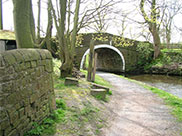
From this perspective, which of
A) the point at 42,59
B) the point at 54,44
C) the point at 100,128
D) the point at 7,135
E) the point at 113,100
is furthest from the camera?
the point at 54,44

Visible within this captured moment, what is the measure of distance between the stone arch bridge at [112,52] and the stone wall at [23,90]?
10235 mm

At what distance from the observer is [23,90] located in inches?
98.8

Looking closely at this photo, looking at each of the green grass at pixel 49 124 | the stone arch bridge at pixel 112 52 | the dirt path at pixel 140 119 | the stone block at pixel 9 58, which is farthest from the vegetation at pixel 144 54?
the stone block at pixel 9 58

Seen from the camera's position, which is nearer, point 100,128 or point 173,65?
point 100,128

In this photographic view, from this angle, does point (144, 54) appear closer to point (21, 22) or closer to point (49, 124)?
point (21, 22)

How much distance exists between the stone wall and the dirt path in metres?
1.47

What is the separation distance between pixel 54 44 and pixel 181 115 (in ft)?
33.6

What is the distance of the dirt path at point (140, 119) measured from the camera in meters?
3.79

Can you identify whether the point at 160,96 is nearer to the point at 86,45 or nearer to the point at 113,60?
the point at 86,45

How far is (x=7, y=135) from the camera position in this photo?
213cm

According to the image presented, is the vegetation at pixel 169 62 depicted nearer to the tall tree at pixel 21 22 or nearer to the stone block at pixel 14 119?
the tall tree at pixel 21 22

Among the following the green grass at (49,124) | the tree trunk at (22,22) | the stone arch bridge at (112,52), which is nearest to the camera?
the green grass at (49,124)

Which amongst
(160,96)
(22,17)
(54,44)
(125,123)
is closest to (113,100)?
(125,123)

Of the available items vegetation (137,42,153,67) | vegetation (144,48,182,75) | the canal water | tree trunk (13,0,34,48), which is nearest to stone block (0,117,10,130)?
tree trunk (13,0,34,48)
